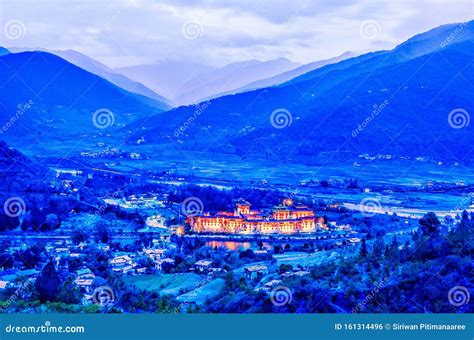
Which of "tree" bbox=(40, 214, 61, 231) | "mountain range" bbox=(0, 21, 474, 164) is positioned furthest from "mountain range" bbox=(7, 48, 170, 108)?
"tree" bbox=(40, 214, 61, 231)

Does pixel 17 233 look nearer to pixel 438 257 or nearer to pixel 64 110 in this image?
pixel 438 257

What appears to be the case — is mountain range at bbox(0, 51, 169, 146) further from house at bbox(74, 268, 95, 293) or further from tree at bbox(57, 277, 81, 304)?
tree at bbox(57, 277, 81, 304)

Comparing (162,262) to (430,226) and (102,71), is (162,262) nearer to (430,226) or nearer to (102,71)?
(430,226)

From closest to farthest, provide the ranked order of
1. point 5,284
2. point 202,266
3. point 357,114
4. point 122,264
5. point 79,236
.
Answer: point 5,284, point 202,266, point 122,264, point 79,236, point 357,114

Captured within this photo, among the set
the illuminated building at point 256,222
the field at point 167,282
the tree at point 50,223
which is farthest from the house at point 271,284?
the tree at point 50,223

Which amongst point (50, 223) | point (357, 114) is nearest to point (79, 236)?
point (50, 223)

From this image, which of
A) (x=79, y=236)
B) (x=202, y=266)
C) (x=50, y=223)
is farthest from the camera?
(x=50, y=223)
